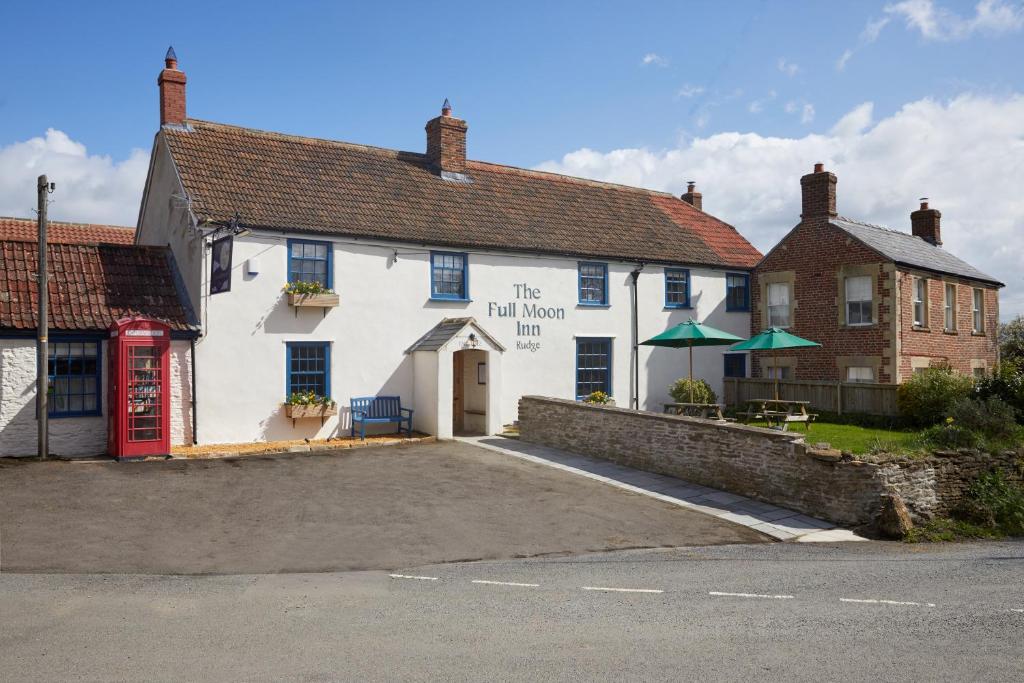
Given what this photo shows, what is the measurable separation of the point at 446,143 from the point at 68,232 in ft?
43.9

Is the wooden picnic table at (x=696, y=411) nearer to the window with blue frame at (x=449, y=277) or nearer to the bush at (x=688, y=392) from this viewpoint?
the bush at (x=688, y=392)

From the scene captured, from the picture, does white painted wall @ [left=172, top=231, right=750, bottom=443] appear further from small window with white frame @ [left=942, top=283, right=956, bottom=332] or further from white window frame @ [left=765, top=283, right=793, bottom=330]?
small window with white frame @ [left=942, top=283, right=956, bottom=332]

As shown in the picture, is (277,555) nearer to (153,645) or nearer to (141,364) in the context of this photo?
(153,645)

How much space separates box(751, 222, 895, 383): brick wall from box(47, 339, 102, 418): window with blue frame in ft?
65.2

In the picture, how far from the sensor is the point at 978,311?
27.0 metres

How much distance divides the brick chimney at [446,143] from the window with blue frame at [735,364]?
10.9 meters

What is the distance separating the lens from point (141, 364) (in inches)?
609

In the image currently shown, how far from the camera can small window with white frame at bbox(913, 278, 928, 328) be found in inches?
912

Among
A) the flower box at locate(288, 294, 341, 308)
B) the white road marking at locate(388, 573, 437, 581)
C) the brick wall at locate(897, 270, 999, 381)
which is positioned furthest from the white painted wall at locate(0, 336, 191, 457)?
the brick wall at locate(897, 270, 999, 381)

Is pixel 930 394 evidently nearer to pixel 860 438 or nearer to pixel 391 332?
pixel 860 438

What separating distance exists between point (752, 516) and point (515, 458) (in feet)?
18.7

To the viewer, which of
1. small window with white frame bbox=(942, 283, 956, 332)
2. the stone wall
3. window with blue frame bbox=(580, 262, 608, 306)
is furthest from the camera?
small window with white frame bbox=(942, 283, 956, 332)

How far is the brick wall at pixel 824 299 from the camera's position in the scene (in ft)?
73.4

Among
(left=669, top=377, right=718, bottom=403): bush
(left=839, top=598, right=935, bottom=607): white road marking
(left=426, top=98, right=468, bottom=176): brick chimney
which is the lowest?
(left=839, top=598, right=935, bottom=607): white road marking
